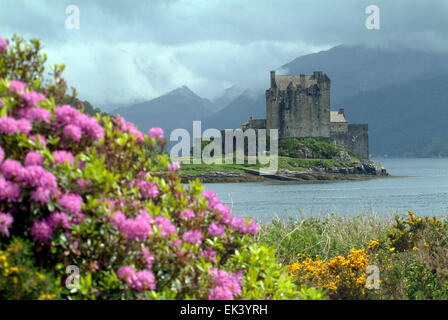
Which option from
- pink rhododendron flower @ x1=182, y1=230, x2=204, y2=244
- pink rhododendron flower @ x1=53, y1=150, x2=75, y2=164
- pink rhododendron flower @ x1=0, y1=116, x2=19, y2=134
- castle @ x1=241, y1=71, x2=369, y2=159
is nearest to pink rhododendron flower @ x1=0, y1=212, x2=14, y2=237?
pink rhododendron flower @ x1=53, y1=150, x2=75, y2=164

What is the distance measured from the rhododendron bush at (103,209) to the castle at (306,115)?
11537cm

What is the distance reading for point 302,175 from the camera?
106m

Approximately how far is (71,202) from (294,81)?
12811 cm

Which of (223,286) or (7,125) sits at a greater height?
(7,125)

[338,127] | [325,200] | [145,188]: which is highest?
[338,127]

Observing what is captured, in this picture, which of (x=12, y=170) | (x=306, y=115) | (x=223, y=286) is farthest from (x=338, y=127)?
(x=12, y=170)

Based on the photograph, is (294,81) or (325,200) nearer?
(325,200)

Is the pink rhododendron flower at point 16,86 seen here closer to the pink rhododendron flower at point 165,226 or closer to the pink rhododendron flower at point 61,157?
the pink rhododendron flower at point 61,157

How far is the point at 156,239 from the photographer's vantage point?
5.17 metres

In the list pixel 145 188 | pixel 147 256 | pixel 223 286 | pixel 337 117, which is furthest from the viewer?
pixel 337 117

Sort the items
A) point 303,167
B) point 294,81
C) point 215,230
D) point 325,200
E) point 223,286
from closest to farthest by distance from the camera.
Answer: point 223,286, point 215,230, point 325,200, point 303,167, point 294,81

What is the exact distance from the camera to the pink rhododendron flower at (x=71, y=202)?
15.9ft

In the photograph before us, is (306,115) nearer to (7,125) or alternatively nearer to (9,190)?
(7,125)

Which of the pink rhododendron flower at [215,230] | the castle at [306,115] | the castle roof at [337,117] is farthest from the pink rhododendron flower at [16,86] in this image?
the castle roof at [337,117]
